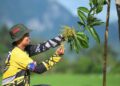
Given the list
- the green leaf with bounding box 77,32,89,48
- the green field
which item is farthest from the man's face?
the green field

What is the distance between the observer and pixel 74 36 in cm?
667

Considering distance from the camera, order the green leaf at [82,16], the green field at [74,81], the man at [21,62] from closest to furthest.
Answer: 1. the man at [21,62]
2. the green leaf at [82,16]
3. the green field at [74,81]

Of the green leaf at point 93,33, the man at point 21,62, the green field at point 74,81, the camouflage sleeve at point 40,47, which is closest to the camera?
the man at point 21,62

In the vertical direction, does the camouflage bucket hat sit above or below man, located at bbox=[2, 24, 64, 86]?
above

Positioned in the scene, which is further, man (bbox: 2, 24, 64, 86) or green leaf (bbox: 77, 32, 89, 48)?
green leaf (bbox: 77, 32, 89, 48)

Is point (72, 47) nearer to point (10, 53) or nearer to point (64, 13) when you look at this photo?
point (10, 53)

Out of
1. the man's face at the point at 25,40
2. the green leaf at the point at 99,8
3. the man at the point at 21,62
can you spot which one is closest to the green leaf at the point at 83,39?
the man at the point at 21,62

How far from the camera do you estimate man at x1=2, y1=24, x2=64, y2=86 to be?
651 centimetres

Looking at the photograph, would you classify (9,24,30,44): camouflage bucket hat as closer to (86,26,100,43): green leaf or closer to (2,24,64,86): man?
(2,24,64,86): man

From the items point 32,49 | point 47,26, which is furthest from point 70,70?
point 47,26

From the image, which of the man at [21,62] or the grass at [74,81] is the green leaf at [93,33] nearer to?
the man at [21,62]

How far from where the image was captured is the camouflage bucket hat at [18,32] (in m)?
6.72

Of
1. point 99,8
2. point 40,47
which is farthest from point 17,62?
point 99,8

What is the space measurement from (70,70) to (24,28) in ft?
160
